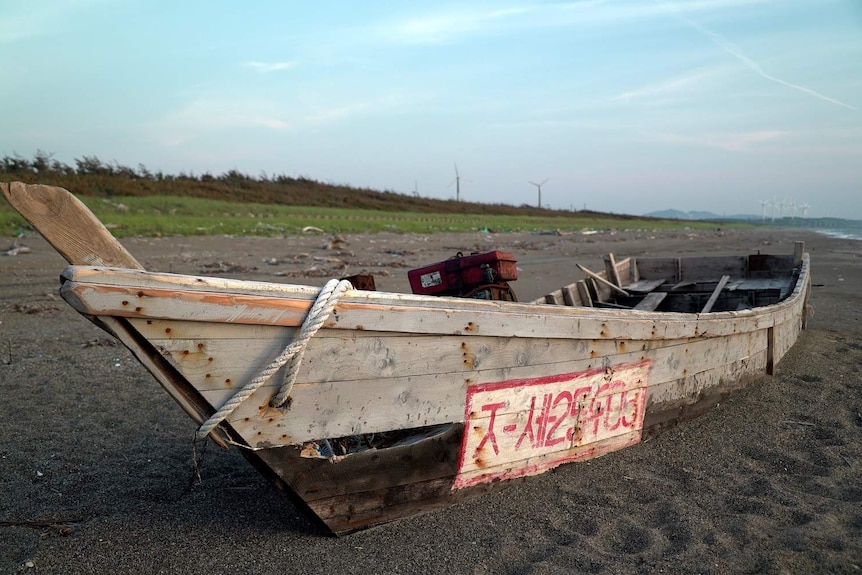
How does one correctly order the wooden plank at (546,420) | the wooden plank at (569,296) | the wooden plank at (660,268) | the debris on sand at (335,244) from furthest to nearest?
1. the debris on sand at (335,244)
2. the wooden plank at (660,268)
3. the wooden plank at (569,296)
4. the wooden plank at (546,420)

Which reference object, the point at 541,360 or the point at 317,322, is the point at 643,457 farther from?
the point at 317,322

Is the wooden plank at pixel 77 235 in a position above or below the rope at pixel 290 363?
above

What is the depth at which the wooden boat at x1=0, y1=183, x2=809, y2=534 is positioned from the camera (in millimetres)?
2273

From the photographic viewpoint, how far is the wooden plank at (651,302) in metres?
6.18

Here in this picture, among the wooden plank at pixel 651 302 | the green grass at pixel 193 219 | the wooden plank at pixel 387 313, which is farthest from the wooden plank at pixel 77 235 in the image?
the green grass at pixel 193 219

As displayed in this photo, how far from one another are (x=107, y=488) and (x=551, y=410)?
244cm

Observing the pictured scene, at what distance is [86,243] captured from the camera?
2.26 m

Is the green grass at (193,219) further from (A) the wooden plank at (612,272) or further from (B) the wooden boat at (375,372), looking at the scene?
(B) the wooden boat at (375,372)

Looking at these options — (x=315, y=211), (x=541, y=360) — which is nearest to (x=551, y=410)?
(x=541, y=360)

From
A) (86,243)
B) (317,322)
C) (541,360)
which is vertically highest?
Answer: (86,243)

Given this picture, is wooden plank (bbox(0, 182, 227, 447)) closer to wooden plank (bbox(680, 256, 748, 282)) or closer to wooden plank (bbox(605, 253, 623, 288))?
wooden plank (bbox(605, 253, 623, 288))

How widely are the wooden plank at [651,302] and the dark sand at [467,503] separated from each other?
1.23 metres

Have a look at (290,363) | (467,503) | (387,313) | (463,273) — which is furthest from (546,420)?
(463,273)

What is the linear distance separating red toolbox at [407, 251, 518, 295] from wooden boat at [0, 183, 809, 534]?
1.30 meters
